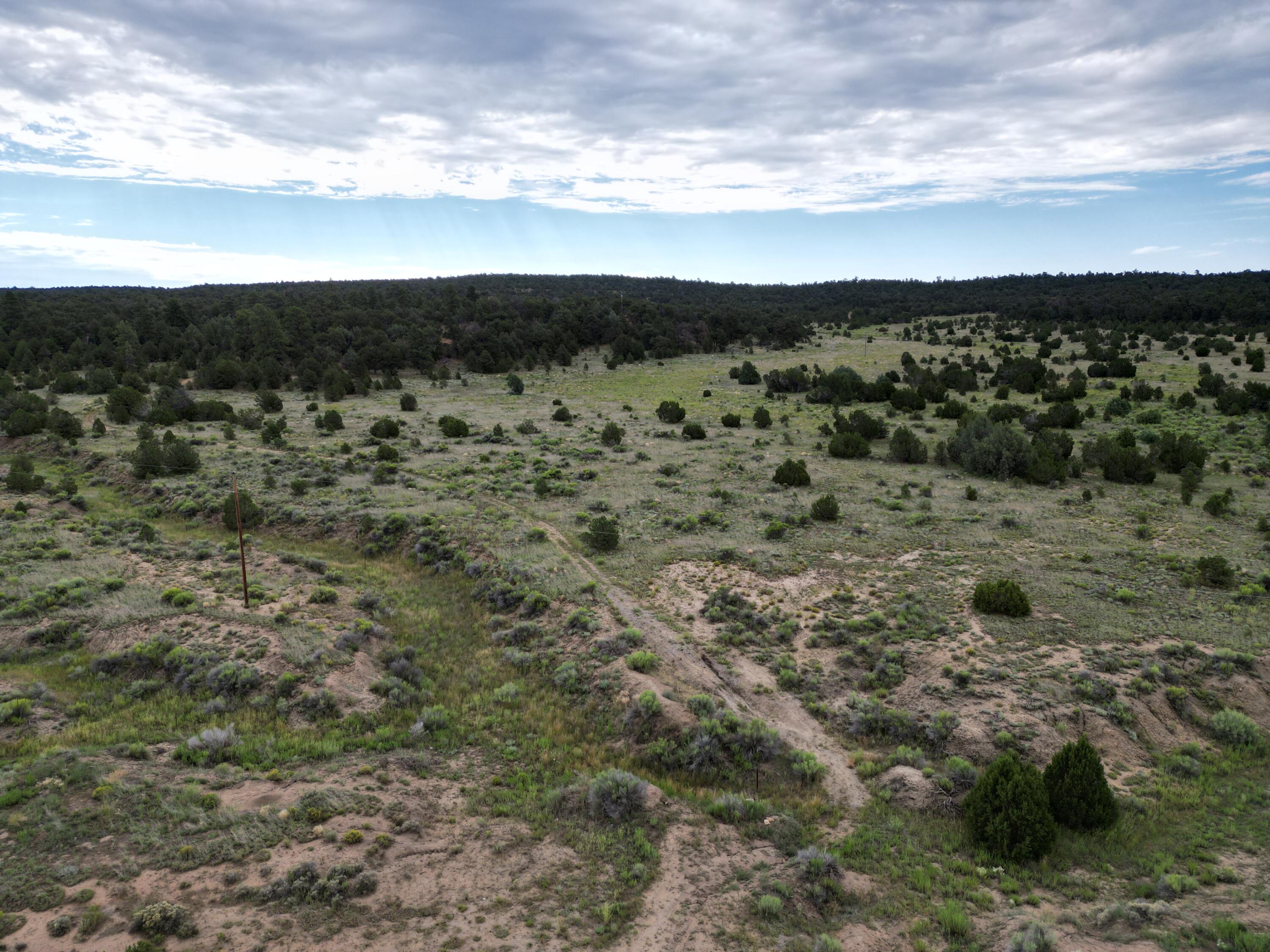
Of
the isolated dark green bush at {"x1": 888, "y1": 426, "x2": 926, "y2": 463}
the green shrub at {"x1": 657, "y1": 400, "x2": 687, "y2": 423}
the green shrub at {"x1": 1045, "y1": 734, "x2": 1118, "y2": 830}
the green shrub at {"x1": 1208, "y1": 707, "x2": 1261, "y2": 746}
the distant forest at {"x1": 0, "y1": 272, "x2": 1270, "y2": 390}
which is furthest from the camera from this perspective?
the distant forest at {"x1": 0, "y1": 272, "x2": 1270, "y2": 390}

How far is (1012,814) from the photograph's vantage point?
1075 cm

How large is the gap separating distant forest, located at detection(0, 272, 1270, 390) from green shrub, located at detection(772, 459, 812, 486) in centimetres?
4818

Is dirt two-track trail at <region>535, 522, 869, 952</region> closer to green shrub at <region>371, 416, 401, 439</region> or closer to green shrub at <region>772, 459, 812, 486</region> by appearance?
green shrub at <region>772, 459, 812, 486</region>

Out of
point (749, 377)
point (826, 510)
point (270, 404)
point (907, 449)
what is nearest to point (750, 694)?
point (826, 510)

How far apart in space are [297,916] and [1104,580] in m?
23.0

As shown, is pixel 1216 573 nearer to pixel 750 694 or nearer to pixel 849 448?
pixel 750 694

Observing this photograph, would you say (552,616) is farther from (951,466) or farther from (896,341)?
(896,341)

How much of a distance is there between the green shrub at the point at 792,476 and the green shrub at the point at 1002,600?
13.5 metres

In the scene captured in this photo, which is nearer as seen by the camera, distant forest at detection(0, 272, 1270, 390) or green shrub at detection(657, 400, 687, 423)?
green shrub at detection(657, 400, 687, 423)

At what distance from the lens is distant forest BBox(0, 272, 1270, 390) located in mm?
68875

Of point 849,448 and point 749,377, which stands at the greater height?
point 749,377

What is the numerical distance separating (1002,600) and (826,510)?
9.21 meters

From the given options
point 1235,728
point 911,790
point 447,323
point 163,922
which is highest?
point 447,323

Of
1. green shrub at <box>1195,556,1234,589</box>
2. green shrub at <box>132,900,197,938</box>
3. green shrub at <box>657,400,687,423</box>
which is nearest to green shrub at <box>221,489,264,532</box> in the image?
green shrub at <box>132,900,197,938</box>
